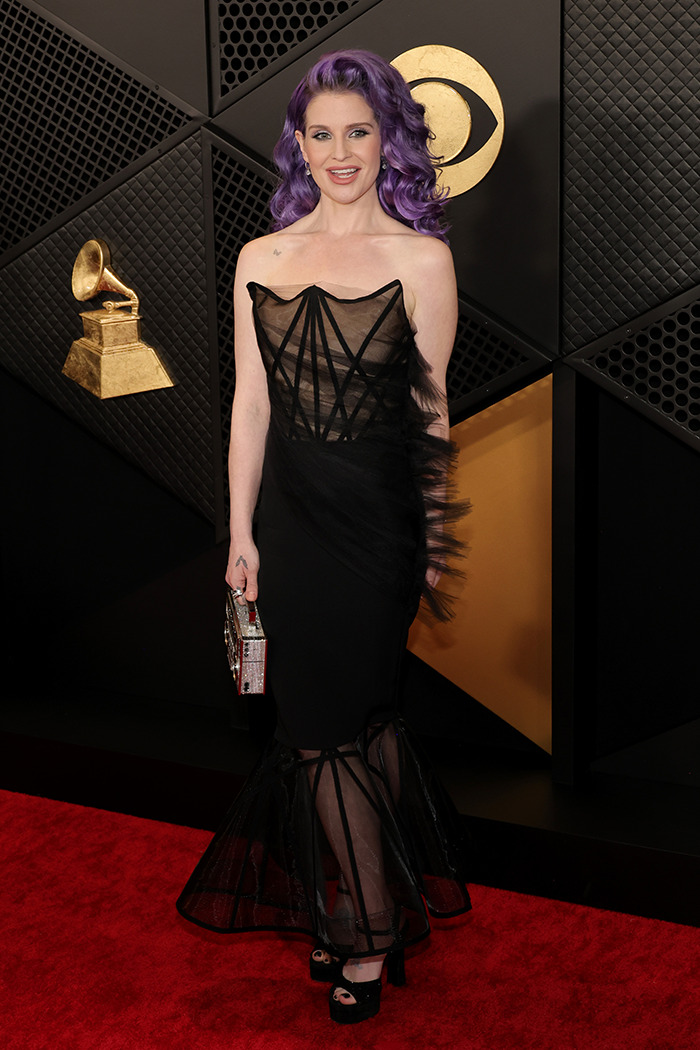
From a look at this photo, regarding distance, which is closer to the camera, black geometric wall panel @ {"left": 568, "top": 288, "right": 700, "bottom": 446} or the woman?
the woman

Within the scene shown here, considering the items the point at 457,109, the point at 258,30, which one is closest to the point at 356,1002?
the point at 457,109

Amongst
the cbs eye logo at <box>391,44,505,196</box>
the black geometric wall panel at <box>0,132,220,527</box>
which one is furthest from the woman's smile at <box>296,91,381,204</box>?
the black geometric wall panel at <box>0,132,220,527</box>

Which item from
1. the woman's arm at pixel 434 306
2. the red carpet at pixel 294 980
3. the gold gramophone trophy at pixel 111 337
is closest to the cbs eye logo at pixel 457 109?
the woman's arm at pixel 434 306

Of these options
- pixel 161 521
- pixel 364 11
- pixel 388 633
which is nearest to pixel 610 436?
pixel 388 633

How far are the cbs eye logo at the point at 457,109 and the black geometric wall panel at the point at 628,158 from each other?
0.65ft

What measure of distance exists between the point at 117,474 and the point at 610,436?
163 cm

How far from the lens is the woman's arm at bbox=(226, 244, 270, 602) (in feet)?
7.25

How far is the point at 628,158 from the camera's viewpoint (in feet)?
8.59

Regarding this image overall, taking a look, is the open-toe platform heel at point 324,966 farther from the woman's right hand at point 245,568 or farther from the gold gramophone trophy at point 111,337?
the gold gramophone trophy at point 111,337

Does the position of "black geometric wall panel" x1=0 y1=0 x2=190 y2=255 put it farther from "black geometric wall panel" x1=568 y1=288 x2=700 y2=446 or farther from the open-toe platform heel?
the open-toe platform heel

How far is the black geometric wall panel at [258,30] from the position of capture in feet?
9.55

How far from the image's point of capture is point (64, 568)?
3795 millimetres

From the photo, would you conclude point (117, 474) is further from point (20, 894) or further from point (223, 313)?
point (20, 894)

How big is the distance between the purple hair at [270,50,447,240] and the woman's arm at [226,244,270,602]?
185mm
